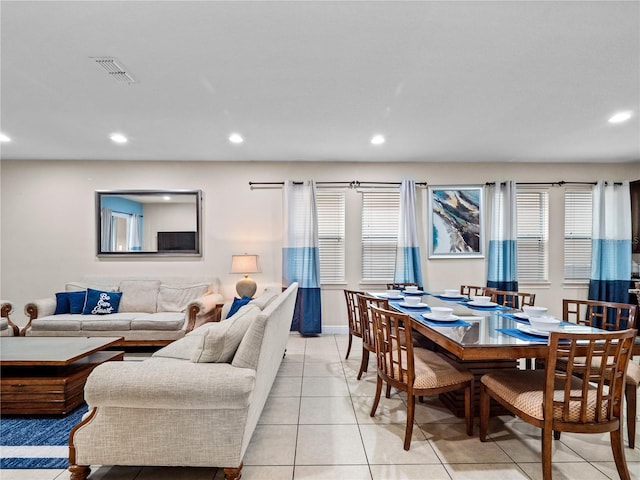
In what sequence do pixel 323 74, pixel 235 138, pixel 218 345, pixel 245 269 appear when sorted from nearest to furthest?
1. pixel 218 345
2. pixel 323 74
3. pixel 235 138
4. pixel 245 269

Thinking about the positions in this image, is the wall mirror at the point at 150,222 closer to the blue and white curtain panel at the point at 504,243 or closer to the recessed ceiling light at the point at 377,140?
the recessed ceiling light at the point at 377,140

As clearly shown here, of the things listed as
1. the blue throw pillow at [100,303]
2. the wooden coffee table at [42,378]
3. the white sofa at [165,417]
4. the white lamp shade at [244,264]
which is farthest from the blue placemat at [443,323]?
the blue throw pillow at [100,303]

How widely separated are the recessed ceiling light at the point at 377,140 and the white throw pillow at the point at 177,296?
3.04m

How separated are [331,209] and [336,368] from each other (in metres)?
2.46

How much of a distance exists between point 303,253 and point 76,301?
3004 millimetres

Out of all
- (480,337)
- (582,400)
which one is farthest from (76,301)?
(582,400)

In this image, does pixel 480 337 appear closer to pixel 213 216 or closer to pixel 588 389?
pixel 588 389

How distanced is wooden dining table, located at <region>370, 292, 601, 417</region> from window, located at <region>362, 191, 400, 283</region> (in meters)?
2.00

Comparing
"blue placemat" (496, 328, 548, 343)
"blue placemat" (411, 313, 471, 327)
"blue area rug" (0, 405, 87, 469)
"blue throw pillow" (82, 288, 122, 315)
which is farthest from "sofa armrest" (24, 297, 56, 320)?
"blue placemat" (496, 328, 548, 343)

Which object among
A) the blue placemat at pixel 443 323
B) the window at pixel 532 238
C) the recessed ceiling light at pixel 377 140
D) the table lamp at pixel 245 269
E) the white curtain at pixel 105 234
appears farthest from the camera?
the window at pixel 532 238

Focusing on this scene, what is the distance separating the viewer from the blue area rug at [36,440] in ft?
6.38

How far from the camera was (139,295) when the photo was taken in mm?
4512

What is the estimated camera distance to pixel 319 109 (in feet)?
10.7

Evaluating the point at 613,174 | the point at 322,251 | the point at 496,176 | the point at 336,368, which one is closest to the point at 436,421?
the point at 336,368
